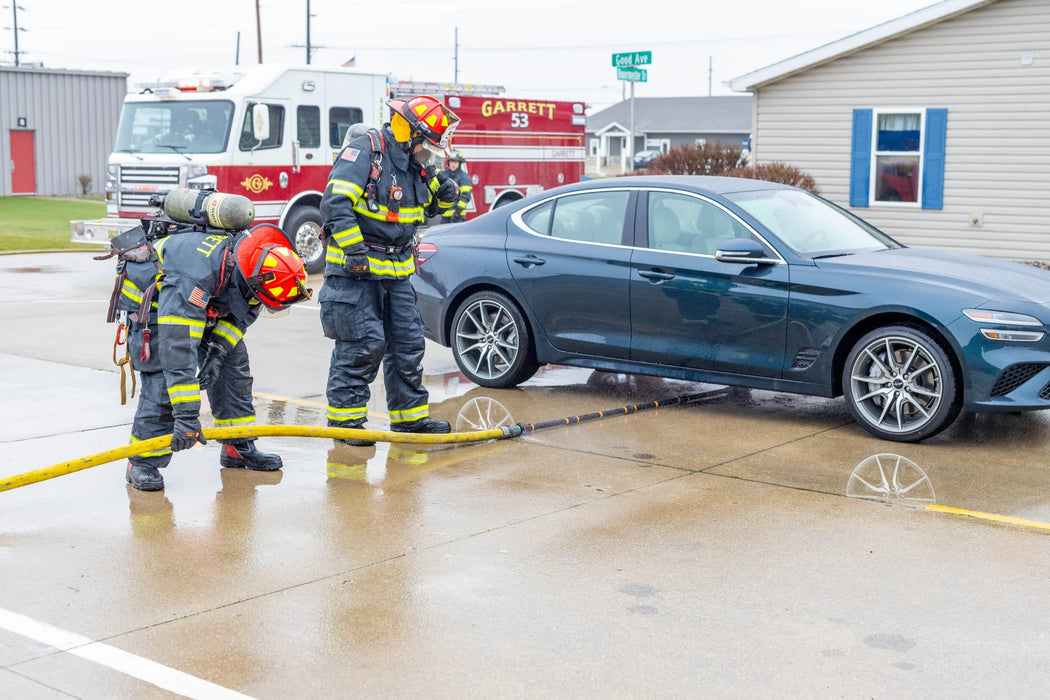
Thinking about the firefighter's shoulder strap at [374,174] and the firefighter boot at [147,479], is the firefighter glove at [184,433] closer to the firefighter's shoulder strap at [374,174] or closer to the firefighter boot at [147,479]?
the firefighter boot at [147,479]

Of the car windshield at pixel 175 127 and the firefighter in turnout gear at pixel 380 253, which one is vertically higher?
the car windshield at pixel 175 127

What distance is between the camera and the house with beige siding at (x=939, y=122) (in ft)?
51.3

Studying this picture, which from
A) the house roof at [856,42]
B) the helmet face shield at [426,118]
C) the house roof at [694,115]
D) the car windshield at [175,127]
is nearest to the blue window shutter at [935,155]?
the house roof at [856,42]

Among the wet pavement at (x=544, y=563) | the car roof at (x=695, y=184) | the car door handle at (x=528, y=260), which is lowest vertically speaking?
the wet pavement at (x=544, y=563)

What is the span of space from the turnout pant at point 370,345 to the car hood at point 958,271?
99.1 inches

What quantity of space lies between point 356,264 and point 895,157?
38.3 ft

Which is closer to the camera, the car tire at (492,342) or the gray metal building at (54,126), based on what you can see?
the car tire at (492,342)

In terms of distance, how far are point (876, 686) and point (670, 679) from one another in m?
0.65

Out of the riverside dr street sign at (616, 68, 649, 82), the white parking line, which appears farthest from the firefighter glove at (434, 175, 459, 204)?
the riverside dr street sign at (616, 68, 649, 82)

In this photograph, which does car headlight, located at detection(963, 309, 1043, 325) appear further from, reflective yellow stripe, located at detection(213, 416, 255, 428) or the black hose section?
reflective yellow stripe, located at detection(213, 416, 255, 428)

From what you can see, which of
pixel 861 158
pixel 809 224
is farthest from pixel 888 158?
pixel 809 224

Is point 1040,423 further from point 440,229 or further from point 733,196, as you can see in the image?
point 440,229

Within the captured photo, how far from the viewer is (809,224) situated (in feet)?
26.3

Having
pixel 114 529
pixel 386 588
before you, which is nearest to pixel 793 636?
pixel 386 588
